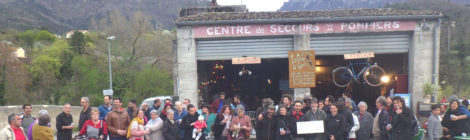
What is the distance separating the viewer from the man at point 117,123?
7.59 m

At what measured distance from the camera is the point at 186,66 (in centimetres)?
1284

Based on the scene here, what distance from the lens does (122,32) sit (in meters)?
39.5

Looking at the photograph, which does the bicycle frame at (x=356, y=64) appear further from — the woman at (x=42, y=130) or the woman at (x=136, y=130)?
the woman at (x=42, y=130)

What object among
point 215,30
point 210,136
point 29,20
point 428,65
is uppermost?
point 29,20

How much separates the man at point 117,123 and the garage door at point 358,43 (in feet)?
24.5

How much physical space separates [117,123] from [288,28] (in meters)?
7.10

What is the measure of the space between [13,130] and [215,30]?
7350 mm

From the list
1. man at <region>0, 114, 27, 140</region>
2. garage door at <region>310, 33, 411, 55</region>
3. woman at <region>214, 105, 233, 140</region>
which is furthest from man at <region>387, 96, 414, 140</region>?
man at <region>0, 114, 27, 140</region>

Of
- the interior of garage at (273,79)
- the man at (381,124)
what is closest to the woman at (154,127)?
the man at (381,124)

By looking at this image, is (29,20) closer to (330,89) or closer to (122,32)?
(122,32)

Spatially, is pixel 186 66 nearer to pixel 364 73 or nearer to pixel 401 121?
pixel 364 73

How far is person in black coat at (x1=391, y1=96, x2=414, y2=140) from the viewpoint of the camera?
7.36 m

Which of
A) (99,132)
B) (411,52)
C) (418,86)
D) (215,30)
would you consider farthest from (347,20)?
(99,132)

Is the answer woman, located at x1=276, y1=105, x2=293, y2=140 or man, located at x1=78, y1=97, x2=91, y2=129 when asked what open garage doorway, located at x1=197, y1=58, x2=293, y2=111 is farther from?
man, located at x1=78, y1=97, x2=91, y2=129
